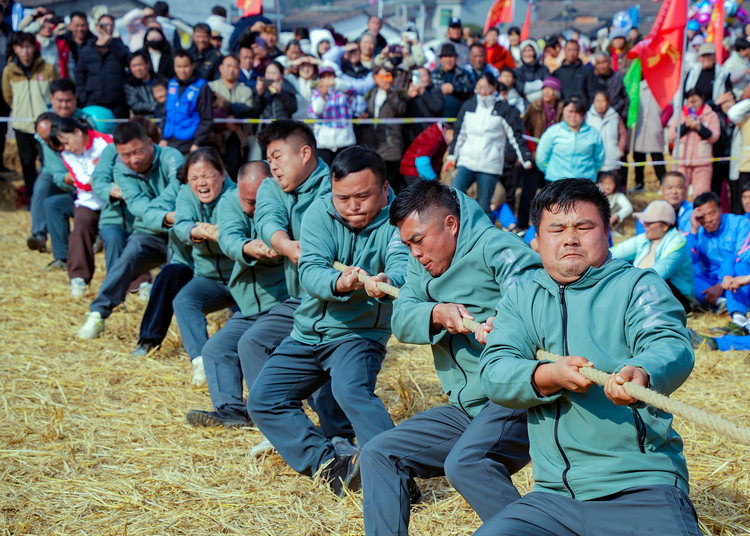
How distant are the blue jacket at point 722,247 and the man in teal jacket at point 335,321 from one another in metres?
4.26

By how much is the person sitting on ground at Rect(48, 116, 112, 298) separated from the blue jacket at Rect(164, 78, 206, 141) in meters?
1.57

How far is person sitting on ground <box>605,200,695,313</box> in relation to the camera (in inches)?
258

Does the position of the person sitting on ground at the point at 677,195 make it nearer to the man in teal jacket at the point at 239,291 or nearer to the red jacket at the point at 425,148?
the red jacket at the point at 425,148

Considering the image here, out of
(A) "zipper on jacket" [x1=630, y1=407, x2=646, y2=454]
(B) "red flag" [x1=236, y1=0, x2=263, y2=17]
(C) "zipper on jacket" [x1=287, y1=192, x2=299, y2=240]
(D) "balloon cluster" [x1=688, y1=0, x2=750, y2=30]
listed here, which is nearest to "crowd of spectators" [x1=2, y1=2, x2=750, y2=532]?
(C) "zipper on jacket" [x1=287, y1=192, x2=299, y2=240]

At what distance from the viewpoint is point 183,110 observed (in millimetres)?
9539

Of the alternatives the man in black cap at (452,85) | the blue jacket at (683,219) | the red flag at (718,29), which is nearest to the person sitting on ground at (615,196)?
the blue jacket at (683,219)

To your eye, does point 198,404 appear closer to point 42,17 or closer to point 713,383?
point 713,383

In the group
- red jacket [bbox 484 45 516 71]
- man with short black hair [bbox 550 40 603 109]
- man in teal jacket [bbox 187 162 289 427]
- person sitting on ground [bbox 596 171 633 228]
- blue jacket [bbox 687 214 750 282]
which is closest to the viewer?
man in teal jacket [bbox 187 162 289 427]

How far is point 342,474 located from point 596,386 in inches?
72.5

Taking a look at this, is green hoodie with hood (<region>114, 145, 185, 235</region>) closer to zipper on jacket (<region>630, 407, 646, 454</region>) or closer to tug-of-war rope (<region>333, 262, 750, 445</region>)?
zipper on jacket (<region>630, 407, 646, 454</region>)

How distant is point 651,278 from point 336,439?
2349 mm

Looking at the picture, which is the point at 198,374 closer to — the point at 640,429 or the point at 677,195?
the point at 640,429

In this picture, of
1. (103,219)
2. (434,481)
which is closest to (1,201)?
(103,219)

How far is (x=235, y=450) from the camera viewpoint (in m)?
4.47
